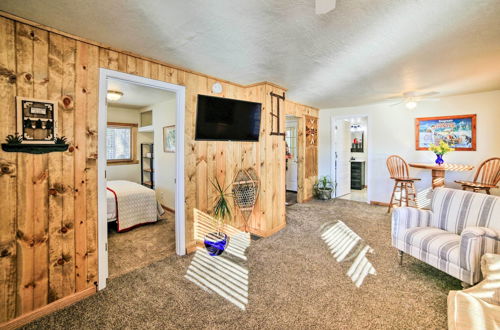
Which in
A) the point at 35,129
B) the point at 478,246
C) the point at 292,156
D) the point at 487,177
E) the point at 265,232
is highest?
the point at 35,129

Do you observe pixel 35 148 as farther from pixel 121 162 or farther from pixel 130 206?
pixel 121 162

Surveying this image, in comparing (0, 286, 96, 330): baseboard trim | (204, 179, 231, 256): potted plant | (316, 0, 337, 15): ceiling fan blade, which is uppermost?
(316, 0, 337, 15): ceiling fan blade

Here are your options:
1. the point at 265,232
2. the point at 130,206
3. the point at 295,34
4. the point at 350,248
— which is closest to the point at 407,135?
the point at 350,248

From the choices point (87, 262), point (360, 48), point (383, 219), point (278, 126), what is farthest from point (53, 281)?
point (383, 219)

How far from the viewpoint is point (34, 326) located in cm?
173

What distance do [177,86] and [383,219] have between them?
13.5 feet

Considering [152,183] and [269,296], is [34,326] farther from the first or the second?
[152,183]

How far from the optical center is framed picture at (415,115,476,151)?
13.9 ft

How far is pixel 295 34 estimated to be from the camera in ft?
6.42

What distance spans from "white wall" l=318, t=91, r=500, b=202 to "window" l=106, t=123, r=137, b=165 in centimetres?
485

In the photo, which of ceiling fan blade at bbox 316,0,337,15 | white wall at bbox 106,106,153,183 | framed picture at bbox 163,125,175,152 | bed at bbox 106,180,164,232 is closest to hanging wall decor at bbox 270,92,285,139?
framed picture at bbox 163,125,175,152

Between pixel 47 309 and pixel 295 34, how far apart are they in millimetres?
3091

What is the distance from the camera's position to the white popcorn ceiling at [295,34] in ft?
5.18

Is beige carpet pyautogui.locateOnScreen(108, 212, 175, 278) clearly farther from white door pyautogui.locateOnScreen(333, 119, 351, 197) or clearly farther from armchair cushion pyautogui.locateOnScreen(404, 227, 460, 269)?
white door pyautogui.locateOnScreen(333, 119, 351, 197)
